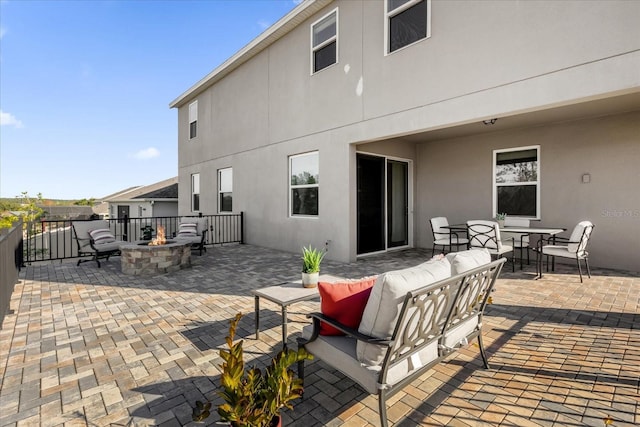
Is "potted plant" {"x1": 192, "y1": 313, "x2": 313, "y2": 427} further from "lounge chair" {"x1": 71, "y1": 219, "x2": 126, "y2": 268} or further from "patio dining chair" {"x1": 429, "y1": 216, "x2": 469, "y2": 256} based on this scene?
"lounge chair" {"x1": 71, "y1": 219, "x2": 126, "y2": 268}

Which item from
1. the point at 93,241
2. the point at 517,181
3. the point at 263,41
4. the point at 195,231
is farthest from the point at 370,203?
the point at 93,241

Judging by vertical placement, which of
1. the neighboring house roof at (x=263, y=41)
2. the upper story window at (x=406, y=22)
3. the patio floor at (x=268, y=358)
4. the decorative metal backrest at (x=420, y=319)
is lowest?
the patio floor at (x=268, y=358)

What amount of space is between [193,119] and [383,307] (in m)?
13.3

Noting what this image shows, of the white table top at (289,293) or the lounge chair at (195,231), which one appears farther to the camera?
the lounge chair at (195,231)

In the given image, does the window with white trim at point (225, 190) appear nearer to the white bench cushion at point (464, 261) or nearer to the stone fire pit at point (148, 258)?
the stone fire pit at point (148, 258)

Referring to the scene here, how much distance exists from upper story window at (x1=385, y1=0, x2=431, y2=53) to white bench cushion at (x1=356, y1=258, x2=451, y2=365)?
17.7 feet

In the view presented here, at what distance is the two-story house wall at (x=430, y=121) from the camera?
426 cm

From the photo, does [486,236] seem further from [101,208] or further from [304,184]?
[101,208]

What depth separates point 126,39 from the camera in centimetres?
1090

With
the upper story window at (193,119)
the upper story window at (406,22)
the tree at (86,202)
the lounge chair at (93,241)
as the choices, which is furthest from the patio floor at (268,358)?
the tree at (86,202)

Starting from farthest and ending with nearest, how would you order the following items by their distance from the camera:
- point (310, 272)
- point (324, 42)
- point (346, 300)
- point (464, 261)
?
1. point (324, 42)
2. point (310, 272)
3. point (464, 261)
4. point (346, 300)

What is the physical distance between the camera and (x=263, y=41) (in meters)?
8.62

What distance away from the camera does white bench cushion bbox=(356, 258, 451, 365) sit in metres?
1.60

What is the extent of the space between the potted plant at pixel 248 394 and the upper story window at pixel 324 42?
702 centimetres
